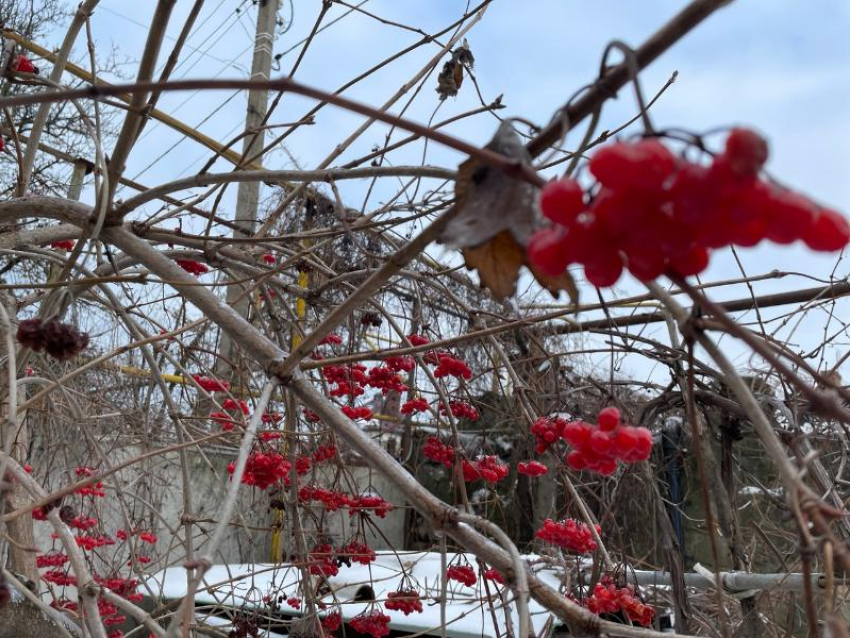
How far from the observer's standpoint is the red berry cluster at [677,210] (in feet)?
A: 1.92

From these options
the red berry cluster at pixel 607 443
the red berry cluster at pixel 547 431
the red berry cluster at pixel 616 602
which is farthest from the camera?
the red berry cluster at pixel 547 431

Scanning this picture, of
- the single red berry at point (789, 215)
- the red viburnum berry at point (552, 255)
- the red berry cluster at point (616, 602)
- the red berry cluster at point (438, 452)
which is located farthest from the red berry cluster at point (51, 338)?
the red berry cluster at point (438, 452)

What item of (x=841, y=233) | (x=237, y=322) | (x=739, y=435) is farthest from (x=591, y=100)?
(x=739, y=435)

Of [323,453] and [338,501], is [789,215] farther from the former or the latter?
[323,453]

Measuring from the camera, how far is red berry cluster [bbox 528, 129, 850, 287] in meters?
0.59

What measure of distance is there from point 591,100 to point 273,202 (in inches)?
250

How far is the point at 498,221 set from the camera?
0.80 m

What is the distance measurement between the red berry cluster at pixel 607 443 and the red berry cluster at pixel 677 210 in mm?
494

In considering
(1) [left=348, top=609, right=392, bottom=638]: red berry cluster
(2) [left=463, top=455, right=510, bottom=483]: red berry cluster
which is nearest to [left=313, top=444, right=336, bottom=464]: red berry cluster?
(2) [left=463, top=455, right=510, bottom=483]: red berry cluster

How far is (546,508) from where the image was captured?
7.96 m

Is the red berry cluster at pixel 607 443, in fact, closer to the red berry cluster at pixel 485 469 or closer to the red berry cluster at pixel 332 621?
the red berry cluster at pixel 485 469

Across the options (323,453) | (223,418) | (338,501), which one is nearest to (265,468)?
(223,418)

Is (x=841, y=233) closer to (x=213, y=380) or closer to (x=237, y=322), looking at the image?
(x=237, y=322)

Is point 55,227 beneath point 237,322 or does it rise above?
above
